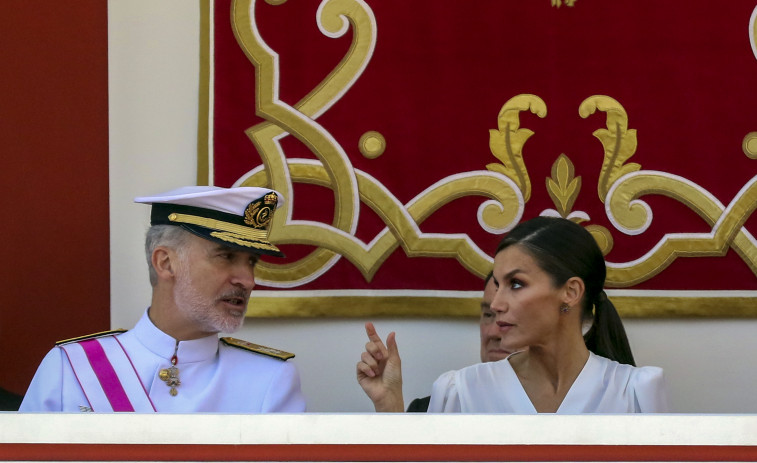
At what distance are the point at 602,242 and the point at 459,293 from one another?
439mm

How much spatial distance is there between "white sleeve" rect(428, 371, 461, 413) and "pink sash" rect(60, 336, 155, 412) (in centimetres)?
65

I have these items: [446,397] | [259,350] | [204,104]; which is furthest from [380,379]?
[204,104]

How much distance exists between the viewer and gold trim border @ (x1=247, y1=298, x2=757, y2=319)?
3309mm

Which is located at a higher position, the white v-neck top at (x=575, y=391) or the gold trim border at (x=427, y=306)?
the gold trim border at (x=427, y=306)

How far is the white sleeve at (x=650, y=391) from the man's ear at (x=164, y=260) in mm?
1104

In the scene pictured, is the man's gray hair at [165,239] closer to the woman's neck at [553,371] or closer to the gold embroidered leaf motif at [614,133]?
the woman's neck at [553,371]

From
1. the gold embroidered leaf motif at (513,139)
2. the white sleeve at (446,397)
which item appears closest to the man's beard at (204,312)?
the white sleeve at (446,397)

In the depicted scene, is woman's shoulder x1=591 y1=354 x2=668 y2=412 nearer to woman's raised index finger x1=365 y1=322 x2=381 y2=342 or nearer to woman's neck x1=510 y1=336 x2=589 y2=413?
woman's neck x1=510 y1=336 x2=589 y2=413

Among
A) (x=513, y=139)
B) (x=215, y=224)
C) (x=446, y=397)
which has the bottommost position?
(x=446, y=397)

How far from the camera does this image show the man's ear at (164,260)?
2.67m

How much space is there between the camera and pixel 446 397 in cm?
269

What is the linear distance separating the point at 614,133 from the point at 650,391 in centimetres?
97

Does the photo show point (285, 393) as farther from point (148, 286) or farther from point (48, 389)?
point (148, 286)

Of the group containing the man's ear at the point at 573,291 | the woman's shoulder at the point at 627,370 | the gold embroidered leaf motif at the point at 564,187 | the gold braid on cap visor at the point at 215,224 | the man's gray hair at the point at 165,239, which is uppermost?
the gold embroidered leaf motif at the point at 564,187
